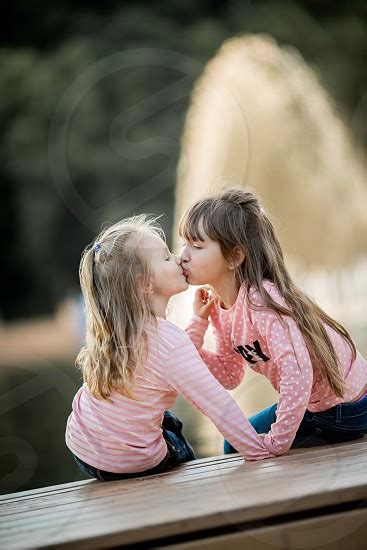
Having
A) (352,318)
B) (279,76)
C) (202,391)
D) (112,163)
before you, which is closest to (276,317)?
(202,391)

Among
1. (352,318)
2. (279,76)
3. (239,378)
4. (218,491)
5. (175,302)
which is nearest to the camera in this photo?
(218,491)

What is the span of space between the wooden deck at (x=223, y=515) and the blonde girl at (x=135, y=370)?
0.17 metres

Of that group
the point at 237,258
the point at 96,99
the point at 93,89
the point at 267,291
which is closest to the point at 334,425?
the point at 267,291

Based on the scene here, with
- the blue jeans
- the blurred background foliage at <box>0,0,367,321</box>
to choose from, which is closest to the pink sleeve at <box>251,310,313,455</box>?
the blue jeans

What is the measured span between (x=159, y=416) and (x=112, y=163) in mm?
10259

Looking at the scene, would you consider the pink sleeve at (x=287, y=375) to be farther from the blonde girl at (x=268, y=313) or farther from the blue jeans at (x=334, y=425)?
the blue jeans at (x=334, y=425)

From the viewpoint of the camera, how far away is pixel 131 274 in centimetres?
207

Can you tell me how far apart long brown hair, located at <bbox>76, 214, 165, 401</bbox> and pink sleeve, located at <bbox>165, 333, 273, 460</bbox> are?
0.08 m

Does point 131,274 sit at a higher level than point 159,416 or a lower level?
higher

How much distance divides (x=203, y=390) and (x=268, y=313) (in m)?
0.24

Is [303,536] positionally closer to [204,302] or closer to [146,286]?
[146,286]

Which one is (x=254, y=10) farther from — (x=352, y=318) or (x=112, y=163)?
(x=352, y=318)

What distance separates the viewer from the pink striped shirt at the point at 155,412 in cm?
198

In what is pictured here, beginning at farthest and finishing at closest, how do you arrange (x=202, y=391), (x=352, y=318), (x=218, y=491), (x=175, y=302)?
(x=352, y=318)
(x=175, y=302)
(x=202, y=391)
(x=218, y=491)
